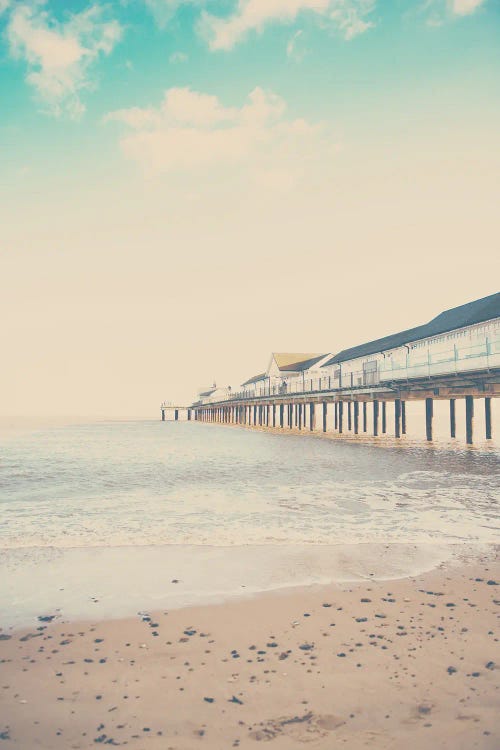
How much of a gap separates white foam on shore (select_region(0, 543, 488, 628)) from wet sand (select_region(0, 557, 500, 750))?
35 centimetres

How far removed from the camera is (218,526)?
941 centimetres

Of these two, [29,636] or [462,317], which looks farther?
[462,317]

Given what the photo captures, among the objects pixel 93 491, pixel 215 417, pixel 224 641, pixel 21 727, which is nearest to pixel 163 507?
pixel 93 491

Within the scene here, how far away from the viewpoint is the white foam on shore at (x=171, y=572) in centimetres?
539

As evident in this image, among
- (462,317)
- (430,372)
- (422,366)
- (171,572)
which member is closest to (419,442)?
(422,366)

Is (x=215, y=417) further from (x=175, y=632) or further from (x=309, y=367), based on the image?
(x=175, y=632)

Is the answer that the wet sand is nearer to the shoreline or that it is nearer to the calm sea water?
the calm sea water

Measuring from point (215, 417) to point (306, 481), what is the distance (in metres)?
73.4

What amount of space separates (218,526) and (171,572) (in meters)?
2.92

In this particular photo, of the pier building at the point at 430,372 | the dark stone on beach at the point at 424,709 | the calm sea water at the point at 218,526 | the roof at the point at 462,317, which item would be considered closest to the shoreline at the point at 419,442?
the pier building at the point at 430,372

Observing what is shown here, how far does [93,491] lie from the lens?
13914 mm

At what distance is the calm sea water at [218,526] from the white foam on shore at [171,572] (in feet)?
0.08

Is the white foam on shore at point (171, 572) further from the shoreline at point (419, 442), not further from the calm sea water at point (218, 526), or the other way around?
the shoreline at point (419, 442)

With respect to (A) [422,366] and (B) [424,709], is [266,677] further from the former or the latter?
(A) [422,366]
